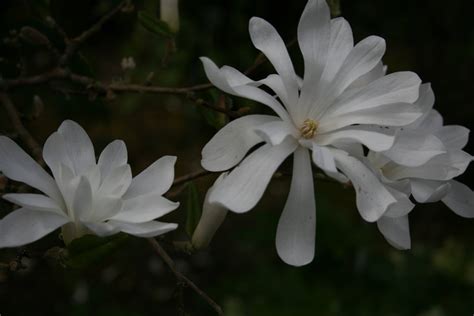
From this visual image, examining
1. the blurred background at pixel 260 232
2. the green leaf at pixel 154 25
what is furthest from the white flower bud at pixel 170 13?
the blurred background at pixel 260 232

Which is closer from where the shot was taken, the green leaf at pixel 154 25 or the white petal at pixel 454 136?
the white petal at pixel 454 136

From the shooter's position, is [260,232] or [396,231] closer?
[396,231]

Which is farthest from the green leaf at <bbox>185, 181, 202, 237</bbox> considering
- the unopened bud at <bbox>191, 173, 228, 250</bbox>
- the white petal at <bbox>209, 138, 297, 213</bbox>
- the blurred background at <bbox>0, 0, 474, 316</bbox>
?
the blurred background at <bbox>0, 0, 474, 316</bbox>

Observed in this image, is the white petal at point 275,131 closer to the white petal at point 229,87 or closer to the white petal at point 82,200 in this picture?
the white petal at point 229,87

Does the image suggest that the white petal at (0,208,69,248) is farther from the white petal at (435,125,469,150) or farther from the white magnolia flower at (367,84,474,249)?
the white petal at (435,125,469,150)

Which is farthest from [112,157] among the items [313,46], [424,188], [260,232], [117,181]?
[260,232]

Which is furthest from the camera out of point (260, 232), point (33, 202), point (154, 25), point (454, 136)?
point (260, 232)

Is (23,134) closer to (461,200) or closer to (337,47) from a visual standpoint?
(337,47)
